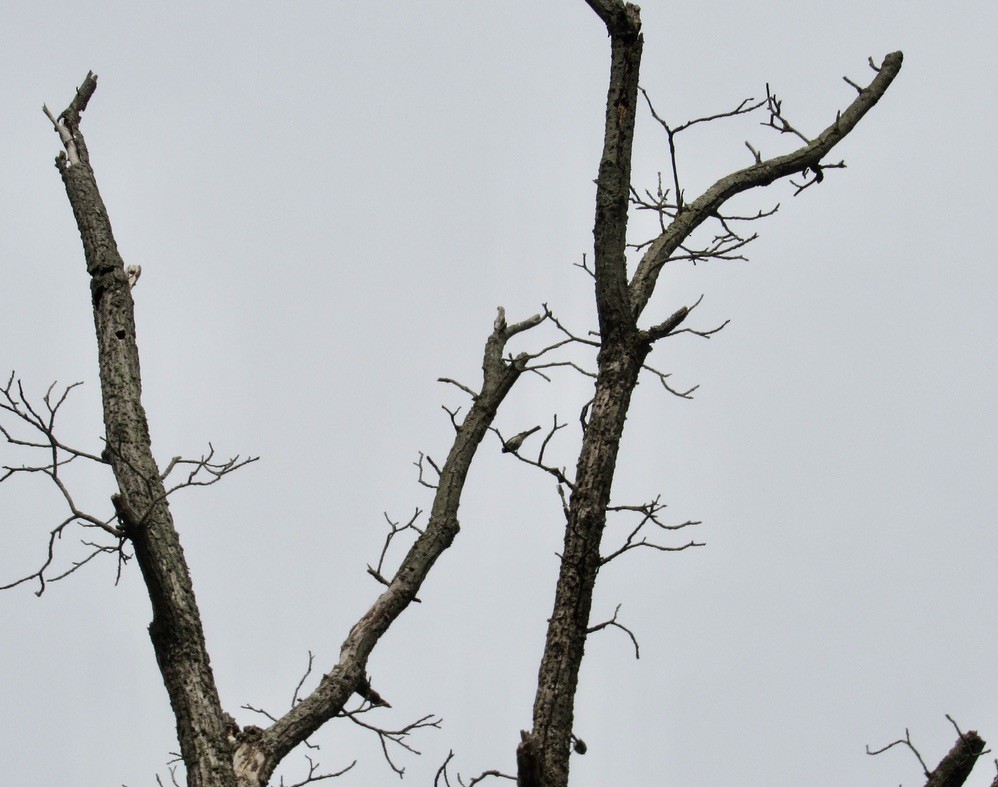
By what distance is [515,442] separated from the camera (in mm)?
6207

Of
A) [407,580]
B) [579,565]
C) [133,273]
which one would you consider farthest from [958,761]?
[133,273]

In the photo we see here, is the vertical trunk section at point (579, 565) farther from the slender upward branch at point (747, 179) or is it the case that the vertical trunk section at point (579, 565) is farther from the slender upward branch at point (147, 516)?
the slender upward branch at point (147, 516)

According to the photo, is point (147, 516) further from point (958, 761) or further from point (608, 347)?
point (958, 761)

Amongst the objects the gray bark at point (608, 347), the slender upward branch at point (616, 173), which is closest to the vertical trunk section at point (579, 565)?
the gray bark at point (608, 347)

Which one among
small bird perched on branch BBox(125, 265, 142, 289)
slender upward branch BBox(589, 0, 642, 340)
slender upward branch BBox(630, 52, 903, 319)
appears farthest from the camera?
small bird perched on branch BBox(125, 265, 142, 289)

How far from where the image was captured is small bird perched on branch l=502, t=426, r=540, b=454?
618cm

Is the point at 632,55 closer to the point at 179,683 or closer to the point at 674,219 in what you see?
the point at 674,219

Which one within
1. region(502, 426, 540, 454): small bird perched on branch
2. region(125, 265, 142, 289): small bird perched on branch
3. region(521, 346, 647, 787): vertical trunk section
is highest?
region(125, 265, 142, 289): small bird perched on branch

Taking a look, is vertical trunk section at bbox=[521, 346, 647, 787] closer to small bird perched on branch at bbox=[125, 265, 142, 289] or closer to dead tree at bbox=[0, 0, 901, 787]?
dead tree at bbox=[0, 0, 901, 787]

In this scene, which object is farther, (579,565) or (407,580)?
(407,580)

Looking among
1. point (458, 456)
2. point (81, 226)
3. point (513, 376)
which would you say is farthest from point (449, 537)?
point (81, 226)

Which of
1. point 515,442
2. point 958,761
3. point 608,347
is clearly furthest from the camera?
point 515,442

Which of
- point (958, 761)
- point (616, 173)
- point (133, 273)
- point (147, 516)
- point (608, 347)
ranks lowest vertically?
point (958, 761)

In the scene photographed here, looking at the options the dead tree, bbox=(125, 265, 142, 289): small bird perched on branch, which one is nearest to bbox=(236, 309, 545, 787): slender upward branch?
the dead tree
